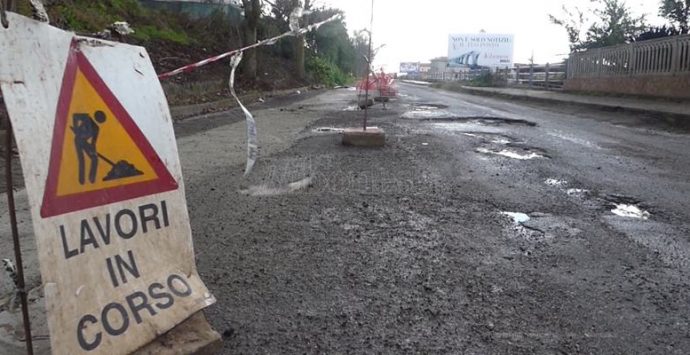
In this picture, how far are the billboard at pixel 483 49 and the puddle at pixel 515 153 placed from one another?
50032 mm

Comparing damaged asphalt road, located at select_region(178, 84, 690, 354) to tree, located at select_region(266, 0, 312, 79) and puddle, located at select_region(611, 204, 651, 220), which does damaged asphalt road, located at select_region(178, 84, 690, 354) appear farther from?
tree, located at select_region(266, 0, 312, 79)

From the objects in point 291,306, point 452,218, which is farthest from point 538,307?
point 452,218

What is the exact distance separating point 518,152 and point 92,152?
22.0 feet

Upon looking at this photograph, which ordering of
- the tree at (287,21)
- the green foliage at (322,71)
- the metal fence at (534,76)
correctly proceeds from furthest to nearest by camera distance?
the green foliage at (322,71), the metal fence at (534,76), the tree at (287,21)

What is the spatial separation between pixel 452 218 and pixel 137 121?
9.19 ft

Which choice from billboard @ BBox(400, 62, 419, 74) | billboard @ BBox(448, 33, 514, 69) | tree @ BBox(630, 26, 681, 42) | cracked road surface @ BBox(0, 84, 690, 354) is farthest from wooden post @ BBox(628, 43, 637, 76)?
billboard @ BBox(400, 62, 419, 74)

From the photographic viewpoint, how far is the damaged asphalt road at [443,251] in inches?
106

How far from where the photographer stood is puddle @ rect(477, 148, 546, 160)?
24.7 feet

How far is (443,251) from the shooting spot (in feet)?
12.3

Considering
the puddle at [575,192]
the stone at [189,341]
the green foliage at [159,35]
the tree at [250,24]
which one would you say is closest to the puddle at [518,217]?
the puddle at [575,192]

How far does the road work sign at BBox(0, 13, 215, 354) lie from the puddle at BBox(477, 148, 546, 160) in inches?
230

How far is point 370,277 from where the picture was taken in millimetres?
3314

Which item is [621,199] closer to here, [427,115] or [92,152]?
[92,152]

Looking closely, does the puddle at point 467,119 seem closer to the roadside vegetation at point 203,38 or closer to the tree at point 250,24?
the roadside vegetation at point 203,38
